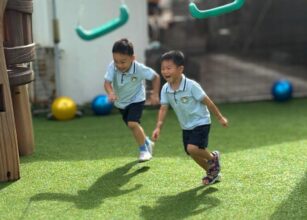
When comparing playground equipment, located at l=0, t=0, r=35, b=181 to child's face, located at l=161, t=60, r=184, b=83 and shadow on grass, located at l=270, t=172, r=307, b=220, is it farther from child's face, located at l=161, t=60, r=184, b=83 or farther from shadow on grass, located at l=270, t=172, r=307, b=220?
shadow on grass, located at l=270, t=172, r=307, b=220

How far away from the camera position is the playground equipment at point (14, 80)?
4.54 m

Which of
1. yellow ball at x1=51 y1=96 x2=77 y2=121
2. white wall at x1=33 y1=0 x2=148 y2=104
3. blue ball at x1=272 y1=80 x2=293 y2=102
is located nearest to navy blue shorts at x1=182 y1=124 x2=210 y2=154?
yellow ball at x1=51 y1=96 x2=77 y2=121

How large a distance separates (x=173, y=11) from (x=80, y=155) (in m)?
10.9

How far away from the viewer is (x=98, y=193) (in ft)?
14.1

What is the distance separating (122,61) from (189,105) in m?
0.86

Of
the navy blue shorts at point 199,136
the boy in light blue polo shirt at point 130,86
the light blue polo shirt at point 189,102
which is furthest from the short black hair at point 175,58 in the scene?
the boy in light blue polo shirt at point 130,86

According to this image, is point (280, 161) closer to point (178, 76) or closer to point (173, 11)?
point (178, 76)

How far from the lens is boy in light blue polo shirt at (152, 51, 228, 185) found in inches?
166

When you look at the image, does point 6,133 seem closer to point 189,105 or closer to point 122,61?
point 122,61

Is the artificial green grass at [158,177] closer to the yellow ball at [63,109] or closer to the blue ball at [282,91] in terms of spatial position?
the yellow ball at [63,109]

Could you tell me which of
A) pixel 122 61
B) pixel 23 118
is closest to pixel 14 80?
pixel 23 118

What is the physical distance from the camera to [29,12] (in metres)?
5.07

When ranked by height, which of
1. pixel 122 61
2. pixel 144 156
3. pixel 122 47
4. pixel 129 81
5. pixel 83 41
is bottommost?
pixel 144 156

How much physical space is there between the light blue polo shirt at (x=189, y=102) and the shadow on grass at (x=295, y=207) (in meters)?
0.89
